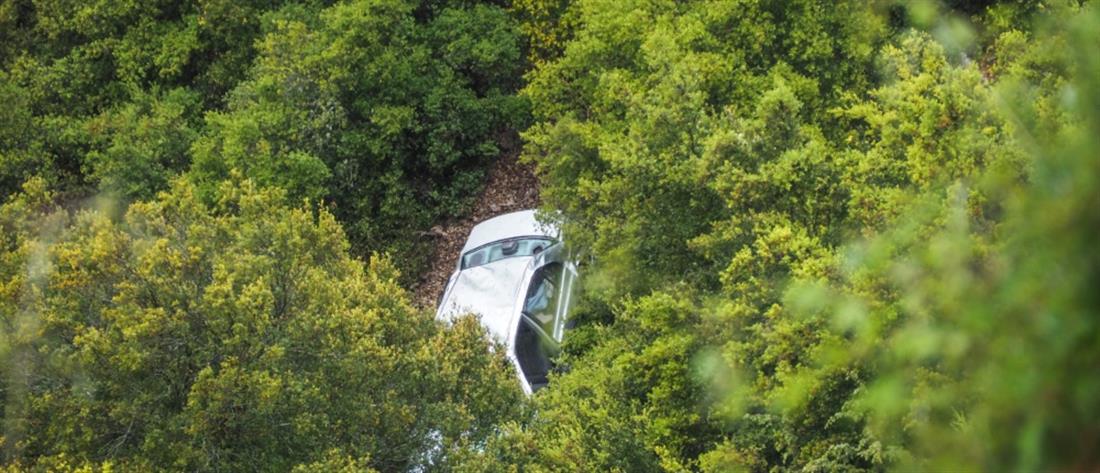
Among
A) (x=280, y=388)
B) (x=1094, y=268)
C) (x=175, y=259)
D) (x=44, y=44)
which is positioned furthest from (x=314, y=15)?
(x=1094, y=268)

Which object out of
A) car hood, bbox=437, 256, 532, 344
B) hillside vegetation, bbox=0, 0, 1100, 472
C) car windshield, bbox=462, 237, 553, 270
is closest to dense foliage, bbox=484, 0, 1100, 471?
hillside vegetation, bbox=0, 0, 1100, 472

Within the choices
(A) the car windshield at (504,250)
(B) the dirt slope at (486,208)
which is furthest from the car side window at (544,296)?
(B) the dirt slope at (486,208)

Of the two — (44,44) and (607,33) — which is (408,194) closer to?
(607,33)

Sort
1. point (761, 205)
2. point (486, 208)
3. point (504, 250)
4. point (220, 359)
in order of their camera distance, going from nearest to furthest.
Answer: point (220, 359) → point (761, 205) → point (504, 250) → point (486, 208)

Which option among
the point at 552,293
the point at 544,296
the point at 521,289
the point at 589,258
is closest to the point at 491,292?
the point at 521,289

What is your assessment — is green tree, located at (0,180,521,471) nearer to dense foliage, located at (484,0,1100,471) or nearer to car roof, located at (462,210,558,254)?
dense foliage, located at (484,0,1100,471)

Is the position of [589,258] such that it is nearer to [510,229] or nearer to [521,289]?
[521,289]
